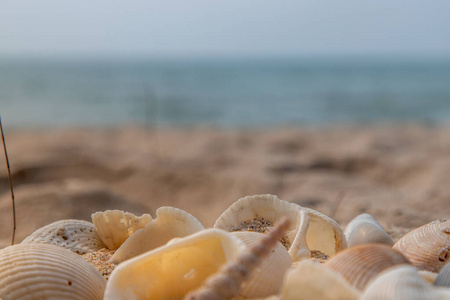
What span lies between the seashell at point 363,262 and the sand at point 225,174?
1674mm

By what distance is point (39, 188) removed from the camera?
16.5ft

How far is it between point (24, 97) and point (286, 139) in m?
13.8

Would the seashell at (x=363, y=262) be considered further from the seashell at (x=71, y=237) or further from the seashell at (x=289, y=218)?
the seashell at (x=71, y=237)

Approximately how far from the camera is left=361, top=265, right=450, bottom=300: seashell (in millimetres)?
1116

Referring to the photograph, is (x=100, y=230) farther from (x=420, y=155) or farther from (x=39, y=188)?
(x=420, y=155)

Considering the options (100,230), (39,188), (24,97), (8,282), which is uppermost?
(8,282)

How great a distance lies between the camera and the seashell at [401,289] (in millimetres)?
1116

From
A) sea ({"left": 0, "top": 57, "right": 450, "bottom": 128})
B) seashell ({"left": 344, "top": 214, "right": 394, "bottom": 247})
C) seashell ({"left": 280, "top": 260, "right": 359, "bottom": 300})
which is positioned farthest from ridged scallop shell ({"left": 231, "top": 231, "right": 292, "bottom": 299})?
sea ({"left": 0, "top": 57, "right": 450, "bottom": 128})

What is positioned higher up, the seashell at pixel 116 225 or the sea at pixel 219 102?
the seashell at pixel 116 225

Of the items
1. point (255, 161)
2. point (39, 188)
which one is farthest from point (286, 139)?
point (39, 188)

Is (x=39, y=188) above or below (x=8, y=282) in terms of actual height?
below

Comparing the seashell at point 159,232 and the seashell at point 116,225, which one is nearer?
the seashell at point 159,232

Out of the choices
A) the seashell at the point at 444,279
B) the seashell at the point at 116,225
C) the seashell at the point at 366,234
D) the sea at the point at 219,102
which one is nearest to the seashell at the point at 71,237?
the seashell at the point at 116,225

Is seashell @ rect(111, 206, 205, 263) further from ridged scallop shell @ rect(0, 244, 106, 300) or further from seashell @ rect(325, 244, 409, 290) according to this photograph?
seashell @ rect(325, 244, 409, 290)
